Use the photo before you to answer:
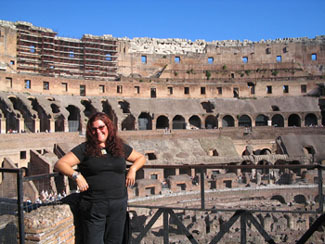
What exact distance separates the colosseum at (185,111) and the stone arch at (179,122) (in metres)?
0.15

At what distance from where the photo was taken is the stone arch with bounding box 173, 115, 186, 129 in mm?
34625

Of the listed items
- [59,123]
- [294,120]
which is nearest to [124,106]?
[59,123]

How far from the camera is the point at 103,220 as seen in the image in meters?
3.55

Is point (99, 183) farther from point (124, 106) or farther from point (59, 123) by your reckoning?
point (124, 106)

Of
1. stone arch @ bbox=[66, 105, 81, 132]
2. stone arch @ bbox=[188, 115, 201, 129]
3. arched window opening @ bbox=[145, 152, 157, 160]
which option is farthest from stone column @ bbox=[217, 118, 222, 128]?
stone arch @ bbox=[66, 105, 81, 132]

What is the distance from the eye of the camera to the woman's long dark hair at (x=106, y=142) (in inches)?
144

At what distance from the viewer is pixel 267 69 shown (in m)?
41.3

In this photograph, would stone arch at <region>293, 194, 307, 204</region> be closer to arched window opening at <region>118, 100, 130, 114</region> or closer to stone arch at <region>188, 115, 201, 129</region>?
stone arch at <region>188, 115, 201, 129</region>

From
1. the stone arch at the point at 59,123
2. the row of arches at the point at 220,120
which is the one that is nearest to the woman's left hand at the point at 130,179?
the stone arch at the point at 59,123

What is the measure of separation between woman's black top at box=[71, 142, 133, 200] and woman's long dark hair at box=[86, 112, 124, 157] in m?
0.07

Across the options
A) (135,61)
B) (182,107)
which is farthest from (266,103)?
(135,61)

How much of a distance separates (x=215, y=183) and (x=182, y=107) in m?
16.2

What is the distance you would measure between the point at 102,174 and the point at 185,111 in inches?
1228

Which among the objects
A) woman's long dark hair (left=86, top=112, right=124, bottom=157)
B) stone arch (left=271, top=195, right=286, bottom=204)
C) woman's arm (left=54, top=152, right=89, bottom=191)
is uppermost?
woman's long dark hair (left=86, top=112, right=124, bottom=157)
